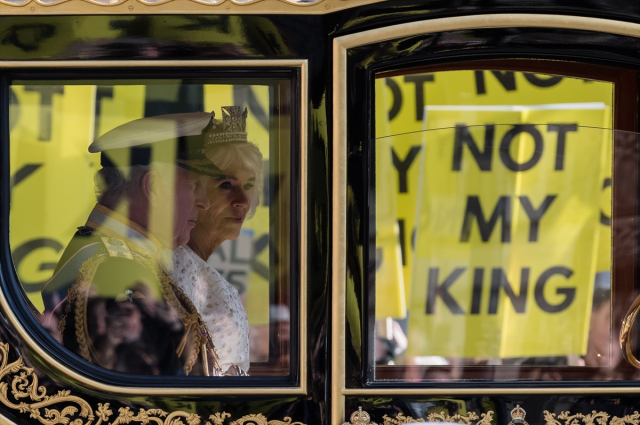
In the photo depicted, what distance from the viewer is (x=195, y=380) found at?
57.7 inches

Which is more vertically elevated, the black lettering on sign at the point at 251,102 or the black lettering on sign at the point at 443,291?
the black lettering on sign at the point at 251,102

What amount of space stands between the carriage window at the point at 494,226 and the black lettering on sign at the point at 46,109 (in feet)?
2.50

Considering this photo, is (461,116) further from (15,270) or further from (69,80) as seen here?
(15,270)

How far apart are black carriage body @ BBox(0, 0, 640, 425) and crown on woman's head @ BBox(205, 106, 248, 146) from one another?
87 millimetres

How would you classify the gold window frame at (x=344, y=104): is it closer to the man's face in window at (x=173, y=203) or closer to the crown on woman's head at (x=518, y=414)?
the crown on woman's head at (x=518, y=414)

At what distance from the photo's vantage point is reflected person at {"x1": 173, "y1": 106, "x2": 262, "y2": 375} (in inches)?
58.4

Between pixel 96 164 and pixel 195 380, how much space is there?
56 centimetres

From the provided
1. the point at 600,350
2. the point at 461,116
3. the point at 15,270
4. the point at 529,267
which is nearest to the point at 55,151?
the point at 15,270

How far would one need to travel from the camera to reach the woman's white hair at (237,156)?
58.4 inches

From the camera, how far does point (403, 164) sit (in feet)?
4.91

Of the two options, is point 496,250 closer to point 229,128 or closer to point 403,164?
point 403,164

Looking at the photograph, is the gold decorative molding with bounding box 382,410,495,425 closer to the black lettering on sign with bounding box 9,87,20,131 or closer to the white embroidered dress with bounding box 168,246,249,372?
the white embroidered dress with bounding box 168,246,249,372

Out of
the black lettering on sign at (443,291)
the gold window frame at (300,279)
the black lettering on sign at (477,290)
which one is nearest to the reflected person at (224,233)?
the gold window frame at (300,279)

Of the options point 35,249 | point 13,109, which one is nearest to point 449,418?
point 35,249
